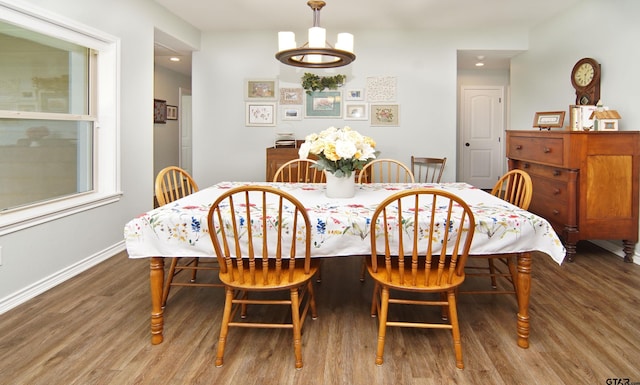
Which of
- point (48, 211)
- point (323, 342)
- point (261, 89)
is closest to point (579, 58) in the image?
point (261, 89)

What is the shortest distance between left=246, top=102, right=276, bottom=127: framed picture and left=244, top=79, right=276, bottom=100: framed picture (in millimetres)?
100

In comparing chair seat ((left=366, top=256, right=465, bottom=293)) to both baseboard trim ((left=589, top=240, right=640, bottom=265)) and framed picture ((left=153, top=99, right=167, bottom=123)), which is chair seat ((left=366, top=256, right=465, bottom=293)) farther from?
framed picture ((left=153, top=99, right=167, bottom=123))

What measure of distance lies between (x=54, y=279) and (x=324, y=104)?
3.63 m

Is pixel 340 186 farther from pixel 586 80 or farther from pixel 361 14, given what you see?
pixel 586 80

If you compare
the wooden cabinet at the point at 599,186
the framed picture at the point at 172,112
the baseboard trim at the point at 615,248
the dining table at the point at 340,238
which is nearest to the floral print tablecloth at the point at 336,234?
the dining table at the point at 340,238

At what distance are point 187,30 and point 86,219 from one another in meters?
2.75

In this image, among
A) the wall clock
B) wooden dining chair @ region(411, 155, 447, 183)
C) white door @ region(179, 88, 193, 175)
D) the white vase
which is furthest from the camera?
white door @ region(179, 88, 193, 175)

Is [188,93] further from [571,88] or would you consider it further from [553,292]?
[553,292]

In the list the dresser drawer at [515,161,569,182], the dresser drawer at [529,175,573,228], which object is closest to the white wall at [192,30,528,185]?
the dresser drawer at [515,161,569,182]

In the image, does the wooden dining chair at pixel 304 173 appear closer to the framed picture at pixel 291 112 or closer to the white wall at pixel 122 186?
the framed picture at pixel 291 112

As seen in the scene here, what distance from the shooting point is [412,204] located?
2.30 m

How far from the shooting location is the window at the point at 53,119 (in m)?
2.74

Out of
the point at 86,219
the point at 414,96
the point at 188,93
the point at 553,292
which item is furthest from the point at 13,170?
the point at 188,93

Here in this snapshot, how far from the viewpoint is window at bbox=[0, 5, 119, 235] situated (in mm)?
2742
